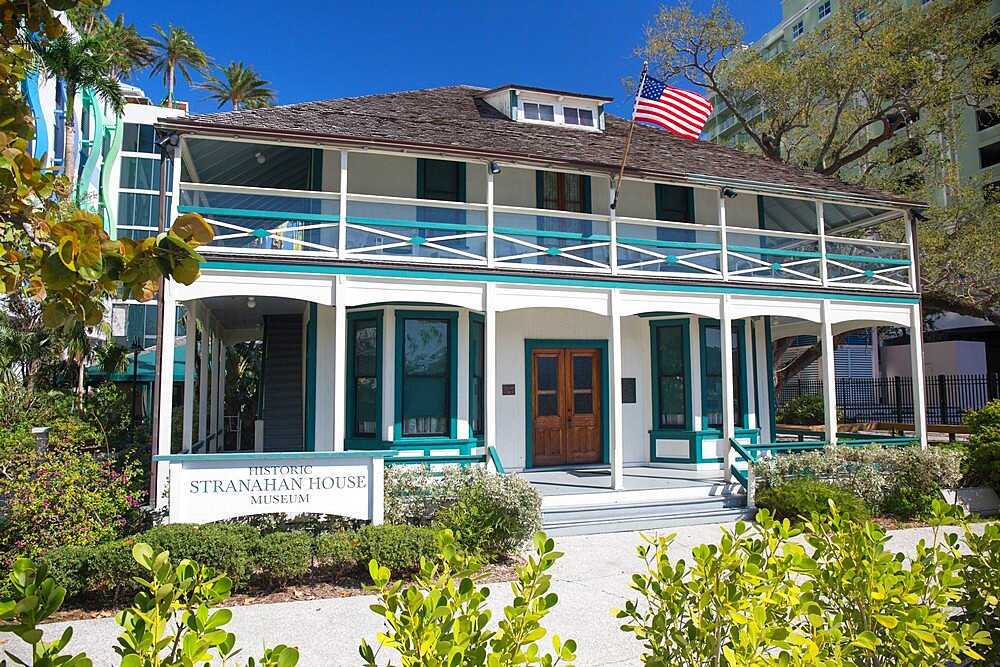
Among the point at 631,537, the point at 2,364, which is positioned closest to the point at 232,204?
the point at 631,537

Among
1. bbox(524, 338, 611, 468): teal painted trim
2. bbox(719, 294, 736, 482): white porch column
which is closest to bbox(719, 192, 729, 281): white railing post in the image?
bbox(719, 294, 736, 482): white porch column

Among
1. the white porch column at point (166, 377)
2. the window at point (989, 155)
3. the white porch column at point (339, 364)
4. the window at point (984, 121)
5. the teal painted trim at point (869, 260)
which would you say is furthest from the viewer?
the window at point (989, 155)

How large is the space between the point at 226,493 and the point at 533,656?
24.2 ft

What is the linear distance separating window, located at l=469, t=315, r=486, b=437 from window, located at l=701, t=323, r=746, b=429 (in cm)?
480

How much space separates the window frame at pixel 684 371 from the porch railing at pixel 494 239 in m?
1.58

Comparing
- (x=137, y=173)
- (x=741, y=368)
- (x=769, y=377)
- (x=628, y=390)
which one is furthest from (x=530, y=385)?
(x=137, y=173)

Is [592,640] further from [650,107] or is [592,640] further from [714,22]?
[714,22]

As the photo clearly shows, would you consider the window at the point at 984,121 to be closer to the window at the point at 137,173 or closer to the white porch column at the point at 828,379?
the white porch column at the point at 828,379

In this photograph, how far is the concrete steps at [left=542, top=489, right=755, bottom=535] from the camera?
10.8m

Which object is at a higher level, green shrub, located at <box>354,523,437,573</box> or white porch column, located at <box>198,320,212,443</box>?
white porch column, located at <box>198,320,212,443</box>

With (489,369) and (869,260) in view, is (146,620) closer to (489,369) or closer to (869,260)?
(489,369)

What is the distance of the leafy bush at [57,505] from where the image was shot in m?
7.79

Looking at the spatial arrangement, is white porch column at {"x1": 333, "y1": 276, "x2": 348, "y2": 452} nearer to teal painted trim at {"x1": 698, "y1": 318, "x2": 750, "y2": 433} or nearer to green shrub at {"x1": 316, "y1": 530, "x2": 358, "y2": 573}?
green shrub at {"x1": 316, "y1": 530, "x2": 358, "y2": 573}

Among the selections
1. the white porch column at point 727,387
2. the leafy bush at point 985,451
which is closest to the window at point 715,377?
the white porch column at point 727,387
